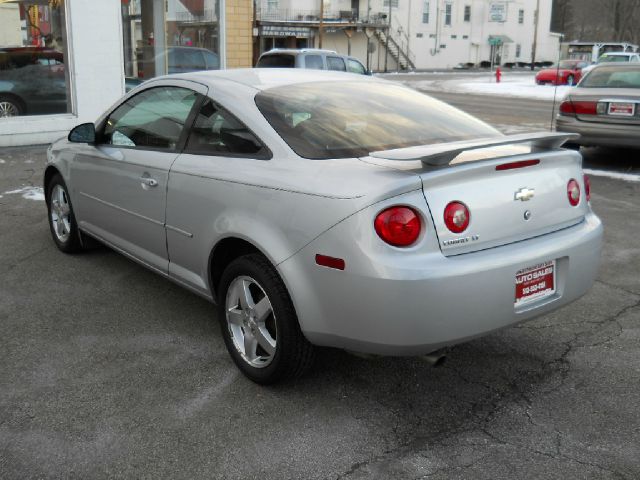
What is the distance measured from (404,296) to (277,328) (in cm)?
71

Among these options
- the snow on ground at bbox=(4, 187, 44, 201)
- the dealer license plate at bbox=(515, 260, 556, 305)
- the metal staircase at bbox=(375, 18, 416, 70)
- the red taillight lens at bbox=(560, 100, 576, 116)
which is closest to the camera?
the dealer license plate at bbox=(515, 260, 556, 305)

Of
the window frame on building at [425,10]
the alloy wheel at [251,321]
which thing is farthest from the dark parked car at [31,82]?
the window frame on building at [425,10]

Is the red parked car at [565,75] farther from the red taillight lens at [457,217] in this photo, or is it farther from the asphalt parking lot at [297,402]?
the red taillight lens at [457,217]

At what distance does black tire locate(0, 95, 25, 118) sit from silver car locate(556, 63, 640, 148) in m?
8.71

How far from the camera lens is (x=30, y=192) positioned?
816 cm

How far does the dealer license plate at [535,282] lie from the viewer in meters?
3.15

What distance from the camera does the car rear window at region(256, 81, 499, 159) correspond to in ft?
11.3

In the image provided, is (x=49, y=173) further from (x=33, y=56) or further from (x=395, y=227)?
(x=33, y=56)

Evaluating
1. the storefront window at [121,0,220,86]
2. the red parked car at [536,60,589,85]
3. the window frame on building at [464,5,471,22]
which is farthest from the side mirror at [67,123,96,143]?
the window frame on building at [464,5,471,22]

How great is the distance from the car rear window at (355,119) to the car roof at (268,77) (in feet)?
0.27

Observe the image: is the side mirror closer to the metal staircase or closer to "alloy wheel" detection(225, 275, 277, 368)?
"alloy wheel" detection(225, 275, 277, 368)

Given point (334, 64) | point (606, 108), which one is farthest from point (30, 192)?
point (334, 64)

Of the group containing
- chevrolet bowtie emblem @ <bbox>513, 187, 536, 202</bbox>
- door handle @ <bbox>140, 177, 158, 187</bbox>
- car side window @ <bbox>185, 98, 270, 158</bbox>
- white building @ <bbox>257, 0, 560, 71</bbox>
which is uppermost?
white building @ <bbox>257, 0, 560, 71</bbox>

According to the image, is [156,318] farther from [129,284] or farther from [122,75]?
[122,75]
